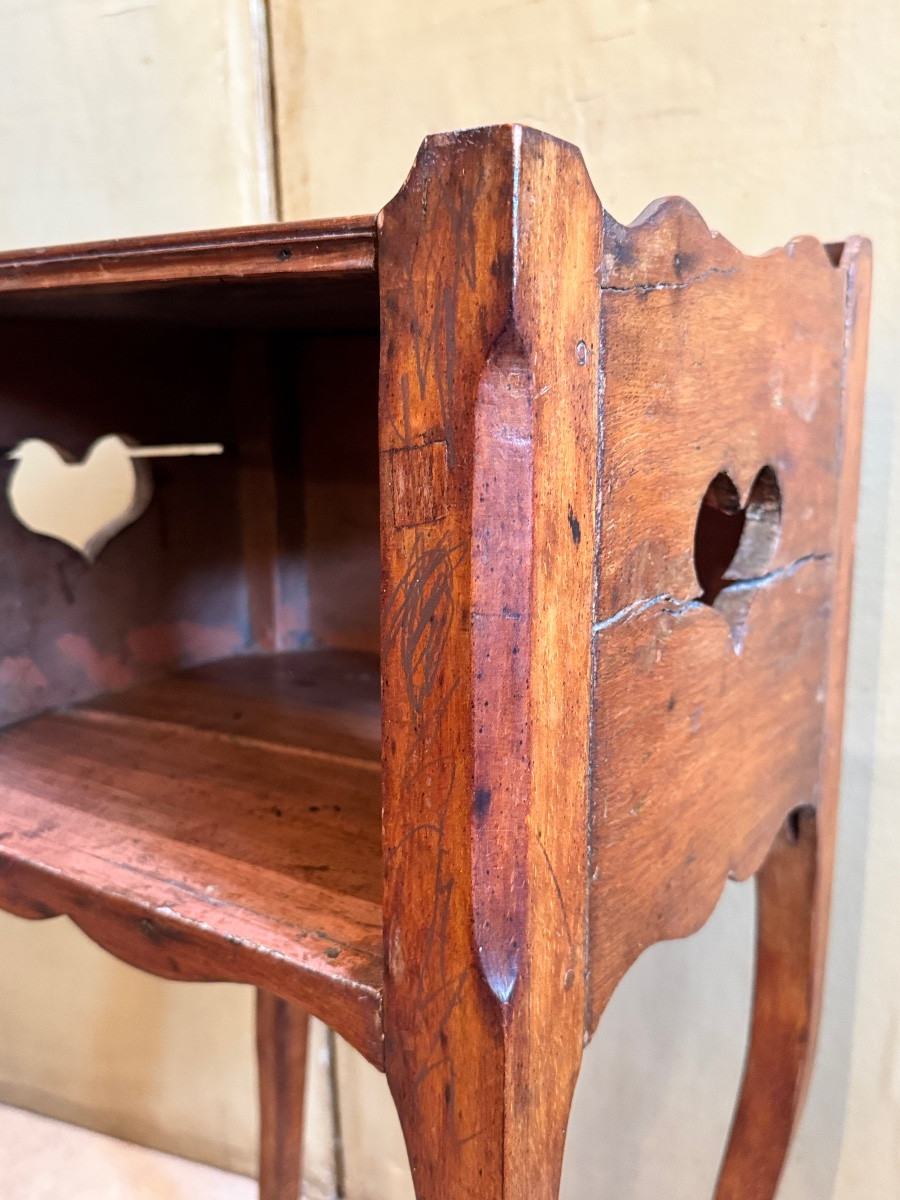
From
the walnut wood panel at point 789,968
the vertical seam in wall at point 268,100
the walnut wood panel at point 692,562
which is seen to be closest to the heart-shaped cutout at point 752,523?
the walnut wood panel at point 692,562

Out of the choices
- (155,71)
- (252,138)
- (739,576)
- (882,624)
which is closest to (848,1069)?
(882,624)

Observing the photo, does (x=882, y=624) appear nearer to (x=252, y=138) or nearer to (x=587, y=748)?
(x=587, y=748)

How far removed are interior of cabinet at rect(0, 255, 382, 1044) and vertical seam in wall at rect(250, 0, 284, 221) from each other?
181 mm

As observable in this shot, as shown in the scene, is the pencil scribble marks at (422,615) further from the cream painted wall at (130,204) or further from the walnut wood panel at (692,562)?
the cream painted wall at (130,204)

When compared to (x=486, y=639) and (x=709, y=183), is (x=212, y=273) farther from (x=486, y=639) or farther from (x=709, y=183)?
(x=709, y=183)

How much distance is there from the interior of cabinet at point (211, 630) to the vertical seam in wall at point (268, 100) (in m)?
0.18

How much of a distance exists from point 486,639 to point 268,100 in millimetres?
876

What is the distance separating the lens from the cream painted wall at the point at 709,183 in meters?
0.80

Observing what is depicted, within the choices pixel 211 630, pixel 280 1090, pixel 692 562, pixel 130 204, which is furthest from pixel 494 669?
pixel 130 204

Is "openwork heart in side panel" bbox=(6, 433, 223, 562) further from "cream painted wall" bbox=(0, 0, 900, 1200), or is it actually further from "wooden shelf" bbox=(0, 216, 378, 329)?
"wooden shelf" bbox=(0, 216, 378, 329)

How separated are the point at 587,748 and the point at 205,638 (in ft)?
2.22

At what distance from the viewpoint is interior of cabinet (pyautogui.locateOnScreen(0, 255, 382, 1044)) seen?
0.57m

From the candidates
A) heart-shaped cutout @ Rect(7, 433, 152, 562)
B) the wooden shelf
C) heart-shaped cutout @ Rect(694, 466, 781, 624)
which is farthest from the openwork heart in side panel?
heart-shaped cutout @ Rect(694, 466, 781, 624)

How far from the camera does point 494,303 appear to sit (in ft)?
1.16
